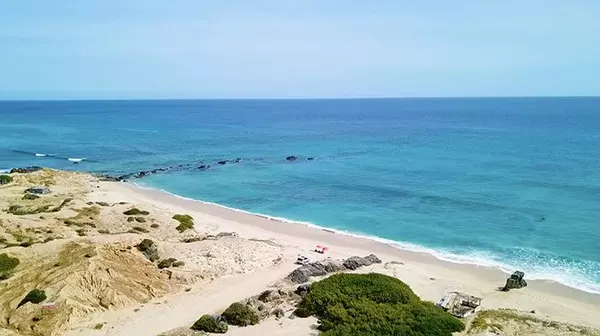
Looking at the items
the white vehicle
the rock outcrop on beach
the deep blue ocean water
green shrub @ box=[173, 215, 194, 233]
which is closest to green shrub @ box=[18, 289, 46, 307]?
the rock outcrop on beach

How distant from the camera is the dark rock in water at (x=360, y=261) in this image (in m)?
33.6

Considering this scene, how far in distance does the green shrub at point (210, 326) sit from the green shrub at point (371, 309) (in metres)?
4.22

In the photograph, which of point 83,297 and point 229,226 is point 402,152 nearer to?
point 229,226

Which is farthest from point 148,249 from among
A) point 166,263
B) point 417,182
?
point 417,182

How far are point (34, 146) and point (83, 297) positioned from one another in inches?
3704

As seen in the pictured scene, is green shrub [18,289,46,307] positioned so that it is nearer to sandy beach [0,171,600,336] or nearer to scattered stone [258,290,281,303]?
sandy beach [0,171,600,336]

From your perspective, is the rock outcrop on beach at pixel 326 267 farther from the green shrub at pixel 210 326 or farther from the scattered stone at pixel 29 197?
the scattered stone at pixel 29 197

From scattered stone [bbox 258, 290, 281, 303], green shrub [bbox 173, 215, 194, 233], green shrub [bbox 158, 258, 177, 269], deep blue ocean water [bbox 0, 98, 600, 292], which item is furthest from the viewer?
green shrub [bbox 173, 215, 194, 233]

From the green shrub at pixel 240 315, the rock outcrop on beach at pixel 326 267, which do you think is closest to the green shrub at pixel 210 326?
the green shrub at pixel 240 315

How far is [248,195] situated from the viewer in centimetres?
6084

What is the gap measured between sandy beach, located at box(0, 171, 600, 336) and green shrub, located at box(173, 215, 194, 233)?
63 centimetres

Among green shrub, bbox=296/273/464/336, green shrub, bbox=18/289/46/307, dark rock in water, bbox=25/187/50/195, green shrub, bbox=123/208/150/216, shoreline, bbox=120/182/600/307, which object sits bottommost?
shoreline, bbox=120/182/600/307

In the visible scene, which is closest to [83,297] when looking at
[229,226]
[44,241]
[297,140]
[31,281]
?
[31,281]

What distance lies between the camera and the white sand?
25.5 m
